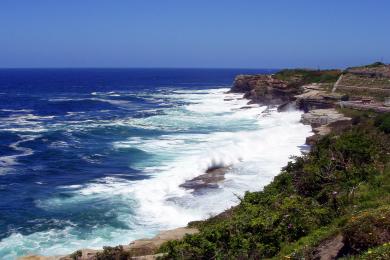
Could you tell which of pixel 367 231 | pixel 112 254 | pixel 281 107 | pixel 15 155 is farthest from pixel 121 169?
pixel 281 107

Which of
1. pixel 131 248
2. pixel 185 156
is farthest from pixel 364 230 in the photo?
pixel 185 156

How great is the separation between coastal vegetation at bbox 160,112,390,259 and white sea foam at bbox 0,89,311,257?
337cm

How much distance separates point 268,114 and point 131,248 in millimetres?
44254

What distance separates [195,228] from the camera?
65.4 feet

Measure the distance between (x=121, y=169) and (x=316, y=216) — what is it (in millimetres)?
19340

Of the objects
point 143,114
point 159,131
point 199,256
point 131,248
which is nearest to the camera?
point 199,256

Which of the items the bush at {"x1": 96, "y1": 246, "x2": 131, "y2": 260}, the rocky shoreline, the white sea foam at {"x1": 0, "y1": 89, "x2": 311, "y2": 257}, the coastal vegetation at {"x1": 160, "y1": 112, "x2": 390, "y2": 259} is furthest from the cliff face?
the bush at {"x1": 96, "y1": 246, "x2": 131, "y2": 260}

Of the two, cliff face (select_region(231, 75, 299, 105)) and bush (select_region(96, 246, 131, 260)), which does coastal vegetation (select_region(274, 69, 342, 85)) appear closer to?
cliff face (select_region(231, 75, 299, 105))

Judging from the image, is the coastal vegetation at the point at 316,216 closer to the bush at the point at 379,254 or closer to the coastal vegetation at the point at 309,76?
the bush at the point at 379,254

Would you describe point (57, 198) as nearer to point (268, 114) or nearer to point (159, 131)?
point (159, 131)

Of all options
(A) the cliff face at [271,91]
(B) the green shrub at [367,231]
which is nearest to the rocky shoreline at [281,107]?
(A) the cliff face at [271,91]

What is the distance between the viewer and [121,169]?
107ft

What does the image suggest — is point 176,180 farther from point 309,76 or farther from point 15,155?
point 309,76

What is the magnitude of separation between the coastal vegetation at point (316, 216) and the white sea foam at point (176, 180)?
3.37 meters
